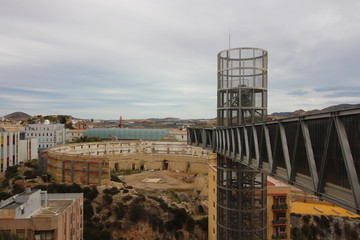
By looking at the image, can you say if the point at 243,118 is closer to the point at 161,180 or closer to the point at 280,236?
the point at 280,236

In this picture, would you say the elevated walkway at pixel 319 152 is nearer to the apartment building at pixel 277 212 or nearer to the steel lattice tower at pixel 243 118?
the steel lattice tower at pixel 243 118

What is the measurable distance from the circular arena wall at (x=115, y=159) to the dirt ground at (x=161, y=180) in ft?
Answer: 10.5

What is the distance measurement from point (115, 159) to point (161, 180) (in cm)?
1259

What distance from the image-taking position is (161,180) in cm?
4550

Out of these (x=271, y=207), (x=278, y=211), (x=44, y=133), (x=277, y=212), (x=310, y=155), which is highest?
(x=310, y=155)

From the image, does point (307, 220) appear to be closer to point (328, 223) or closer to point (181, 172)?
point (328, 223)

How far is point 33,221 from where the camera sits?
59.1ft

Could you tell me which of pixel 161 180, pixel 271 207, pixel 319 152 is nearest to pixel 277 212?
pixel 271 207

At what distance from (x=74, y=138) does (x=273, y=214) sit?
72.4 m

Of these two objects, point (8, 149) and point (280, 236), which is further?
point (8, 149)

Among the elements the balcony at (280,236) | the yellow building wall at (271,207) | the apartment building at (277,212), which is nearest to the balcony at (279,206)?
the apartment building at (277,212)

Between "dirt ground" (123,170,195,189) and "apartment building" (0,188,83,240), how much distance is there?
761 inches

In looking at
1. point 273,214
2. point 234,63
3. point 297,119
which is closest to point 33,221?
point 234,63

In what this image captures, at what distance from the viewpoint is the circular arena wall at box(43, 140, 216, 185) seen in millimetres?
37250
